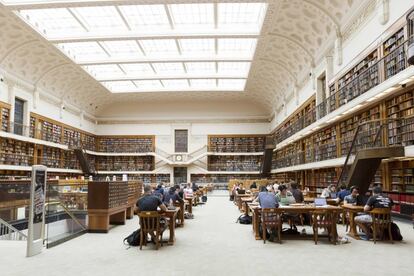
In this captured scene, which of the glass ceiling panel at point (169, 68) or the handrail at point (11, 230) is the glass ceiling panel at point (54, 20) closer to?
the glass ceiling panel at point (169, 68)

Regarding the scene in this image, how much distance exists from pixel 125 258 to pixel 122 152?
2604 centimetres

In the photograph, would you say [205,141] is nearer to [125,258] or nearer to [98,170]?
[98,170]

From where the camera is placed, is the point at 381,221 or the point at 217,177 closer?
the point at 381,221

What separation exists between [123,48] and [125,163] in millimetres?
12935

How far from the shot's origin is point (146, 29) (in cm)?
1736

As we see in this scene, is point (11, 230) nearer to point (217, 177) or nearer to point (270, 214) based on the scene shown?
point (270, 214)

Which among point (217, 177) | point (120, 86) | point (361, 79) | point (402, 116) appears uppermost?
point (120, 86)

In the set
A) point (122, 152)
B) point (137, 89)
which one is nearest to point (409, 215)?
point (137, 89)

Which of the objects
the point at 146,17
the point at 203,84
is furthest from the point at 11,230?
the point at 203,84

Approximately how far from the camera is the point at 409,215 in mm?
9477

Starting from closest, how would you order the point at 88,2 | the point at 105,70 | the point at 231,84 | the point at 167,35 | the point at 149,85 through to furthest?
1. the point at 88,2
2. the point at 167,35
3. the point at 105,70
4. the point at 231,84
5. the point at 149,85

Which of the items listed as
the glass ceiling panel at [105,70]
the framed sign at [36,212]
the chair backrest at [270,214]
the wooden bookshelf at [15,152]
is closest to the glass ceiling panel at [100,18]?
the glass ceiling panel at [105,70]

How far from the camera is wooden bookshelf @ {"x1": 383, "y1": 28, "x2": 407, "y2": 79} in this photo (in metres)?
8.97

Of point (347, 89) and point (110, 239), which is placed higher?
point (347, 89)
